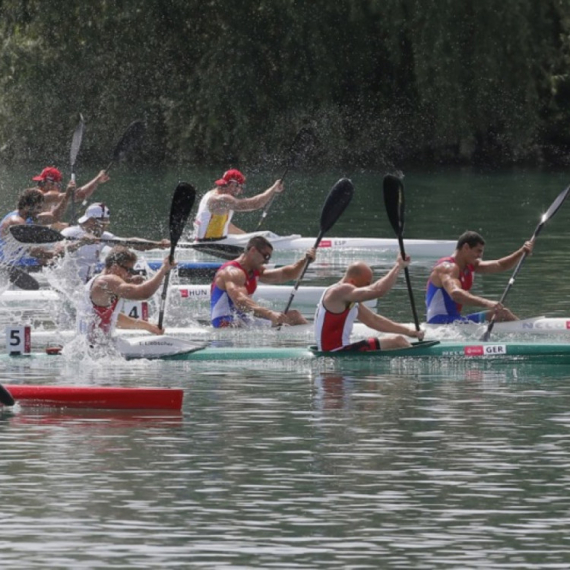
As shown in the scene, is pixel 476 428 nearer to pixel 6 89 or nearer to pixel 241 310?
pixel 241 310

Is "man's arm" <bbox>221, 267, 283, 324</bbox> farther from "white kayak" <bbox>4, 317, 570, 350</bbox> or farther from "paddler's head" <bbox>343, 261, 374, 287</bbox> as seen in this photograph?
"paddler's head" <bbox>343, 261, 374, 287</bbox>

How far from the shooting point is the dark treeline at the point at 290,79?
1893 inches

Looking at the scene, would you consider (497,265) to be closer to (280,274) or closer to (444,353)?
(280,274)

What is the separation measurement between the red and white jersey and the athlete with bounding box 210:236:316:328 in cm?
201

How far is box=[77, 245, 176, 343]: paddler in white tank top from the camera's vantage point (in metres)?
→ 18.0

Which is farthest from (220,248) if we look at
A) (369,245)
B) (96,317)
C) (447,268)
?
(96,317)

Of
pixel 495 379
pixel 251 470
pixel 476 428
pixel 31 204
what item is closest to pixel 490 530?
pixel 251 470

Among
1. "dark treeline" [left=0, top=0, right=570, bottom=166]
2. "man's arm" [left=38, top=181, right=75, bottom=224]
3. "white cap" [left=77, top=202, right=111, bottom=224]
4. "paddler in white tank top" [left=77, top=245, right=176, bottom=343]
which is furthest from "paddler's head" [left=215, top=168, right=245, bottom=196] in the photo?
"dark treeline" [left=0, top=0, right=570, bottom=166]

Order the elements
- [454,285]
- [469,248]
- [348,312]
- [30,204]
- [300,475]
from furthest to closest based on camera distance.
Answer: [30,204]
[469,248]
[454,285]
[348,312]
[300,475]

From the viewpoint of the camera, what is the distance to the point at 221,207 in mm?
27109

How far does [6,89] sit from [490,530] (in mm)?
42431

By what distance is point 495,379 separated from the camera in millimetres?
17844

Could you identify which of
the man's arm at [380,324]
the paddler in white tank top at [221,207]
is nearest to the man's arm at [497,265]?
the man's arm at [380,324]

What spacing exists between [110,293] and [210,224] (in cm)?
915
